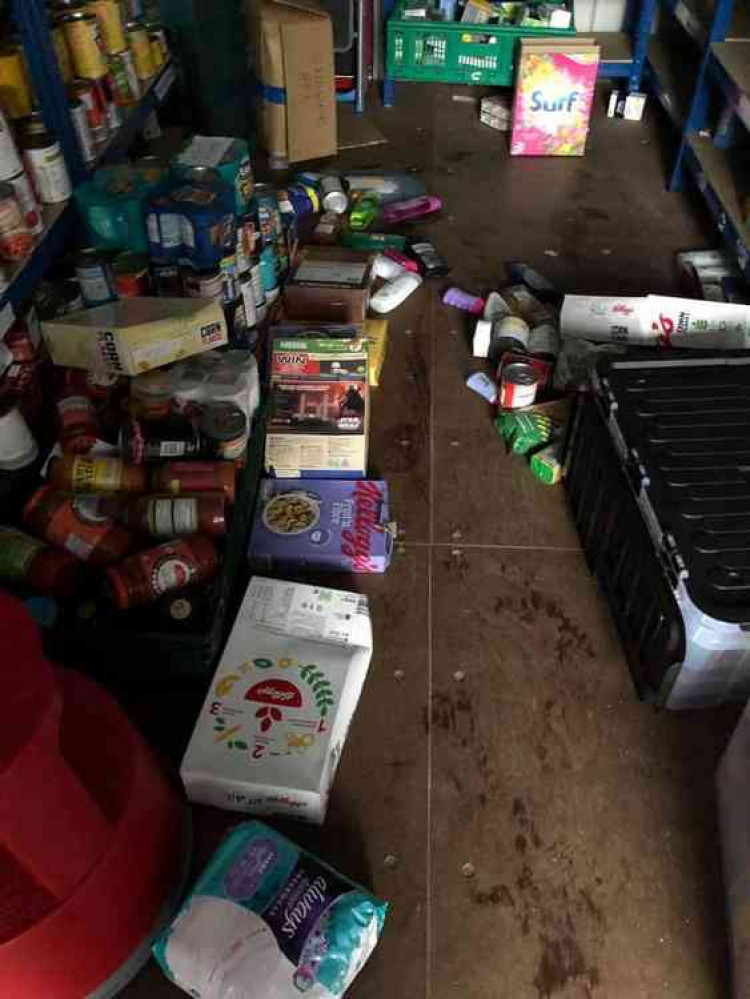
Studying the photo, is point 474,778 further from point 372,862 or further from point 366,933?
point 366,933

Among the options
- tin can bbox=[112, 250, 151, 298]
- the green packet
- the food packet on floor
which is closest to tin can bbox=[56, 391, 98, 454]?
tin can bbox=[112, 250, 151, 298]

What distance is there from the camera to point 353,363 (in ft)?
6.09

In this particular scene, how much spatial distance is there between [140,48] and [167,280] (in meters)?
0.93

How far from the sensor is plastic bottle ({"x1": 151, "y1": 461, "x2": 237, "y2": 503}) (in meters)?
1.56

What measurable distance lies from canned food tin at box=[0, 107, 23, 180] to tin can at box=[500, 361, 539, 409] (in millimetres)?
1186

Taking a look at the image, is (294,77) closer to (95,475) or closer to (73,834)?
(95,475)

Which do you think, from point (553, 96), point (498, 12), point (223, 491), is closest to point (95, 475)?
point (223, 491)

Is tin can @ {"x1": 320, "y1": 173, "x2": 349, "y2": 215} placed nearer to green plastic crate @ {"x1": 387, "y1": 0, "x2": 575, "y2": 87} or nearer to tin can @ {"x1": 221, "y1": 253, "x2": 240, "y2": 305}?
tin can @ {"x1": 221, "y1": 253, "x2": 240, "y2": 305}

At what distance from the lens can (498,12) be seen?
352cm

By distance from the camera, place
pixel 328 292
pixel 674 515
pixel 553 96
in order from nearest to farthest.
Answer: pixel 674 515 < pixel 328 292 < pixel 553 96

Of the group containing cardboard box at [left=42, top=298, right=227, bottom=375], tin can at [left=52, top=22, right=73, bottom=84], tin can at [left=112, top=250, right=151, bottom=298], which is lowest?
cardboard box at [left=42, top=298, right=227, bottom=375]

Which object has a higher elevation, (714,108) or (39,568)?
(714,108)

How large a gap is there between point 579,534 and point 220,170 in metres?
1.27

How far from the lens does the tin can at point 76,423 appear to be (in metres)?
1.63
